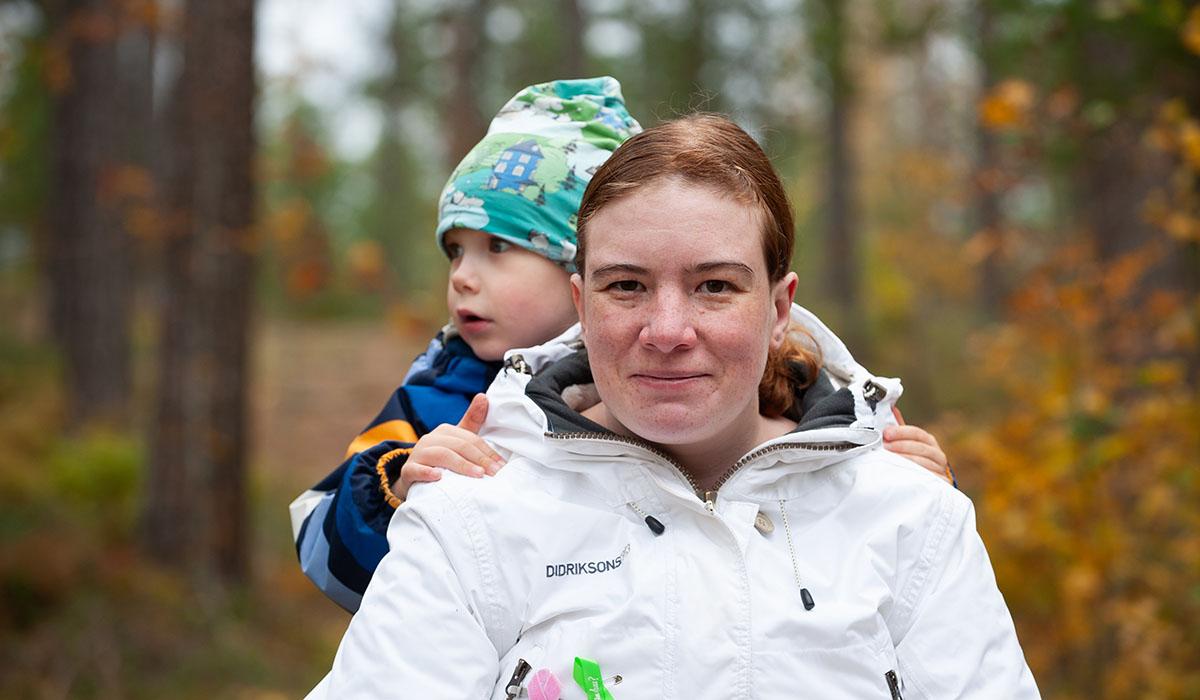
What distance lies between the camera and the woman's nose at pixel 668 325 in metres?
2.24

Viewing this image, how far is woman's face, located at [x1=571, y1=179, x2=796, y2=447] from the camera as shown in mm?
2277

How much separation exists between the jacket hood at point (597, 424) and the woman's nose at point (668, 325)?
8.3 inches

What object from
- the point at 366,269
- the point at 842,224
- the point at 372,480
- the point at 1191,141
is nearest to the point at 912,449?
the point at 372,480

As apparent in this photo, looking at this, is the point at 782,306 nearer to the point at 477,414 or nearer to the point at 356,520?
the point at 477,414

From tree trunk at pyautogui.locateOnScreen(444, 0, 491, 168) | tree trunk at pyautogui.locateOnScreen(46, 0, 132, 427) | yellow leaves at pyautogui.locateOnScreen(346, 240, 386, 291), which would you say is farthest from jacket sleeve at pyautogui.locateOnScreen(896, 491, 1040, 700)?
tree trunk at pyautogui.locateOnScreen(46, 0, 132, 427)

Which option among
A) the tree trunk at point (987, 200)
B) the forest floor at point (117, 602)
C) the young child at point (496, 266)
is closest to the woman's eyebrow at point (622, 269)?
the young child at point (496, 266)

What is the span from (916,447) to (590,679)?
94cm

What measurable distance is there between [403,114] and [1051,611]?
978 inches

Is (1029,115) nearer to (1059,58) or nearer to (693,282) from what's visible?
(1059,58)

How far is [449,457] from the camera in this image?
2.40 metres

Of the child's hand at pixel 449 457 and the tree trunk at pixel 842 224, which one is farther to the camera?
the tree trunk at pixel 842 224

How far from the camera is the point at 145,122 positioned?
20766 mm

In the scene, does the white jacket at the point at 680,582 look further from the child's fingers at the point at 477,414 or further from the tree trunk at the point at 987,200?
the tree trunk at the point at 987,200

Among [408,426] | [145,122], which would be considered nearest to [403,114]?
[145,122]
